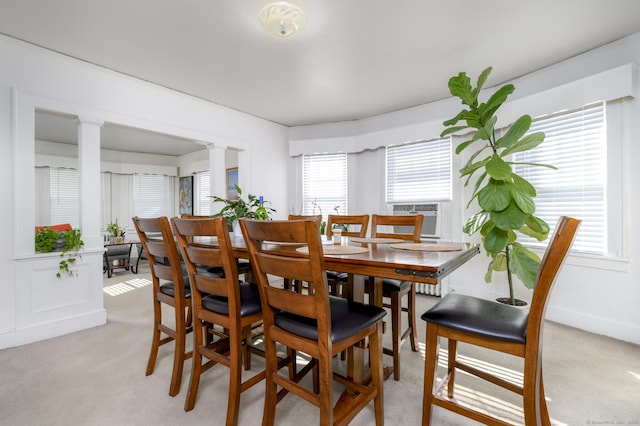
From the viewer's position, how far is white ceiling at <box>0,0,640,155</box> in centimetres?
210

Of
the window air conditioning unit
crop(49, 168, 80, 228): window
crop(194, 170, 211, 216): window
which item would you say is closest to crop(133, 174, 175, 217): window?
crop(194, 170, 211, 216): window

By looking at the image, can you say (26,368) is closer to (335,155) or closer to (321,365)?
(321,365)

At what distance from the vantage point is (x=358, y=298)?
1736 mm

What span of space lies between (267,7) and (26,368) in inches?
117

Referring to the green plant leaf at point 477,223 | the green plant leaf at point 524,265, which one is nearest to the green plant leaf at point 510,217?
the green plant leaf at point 477,223

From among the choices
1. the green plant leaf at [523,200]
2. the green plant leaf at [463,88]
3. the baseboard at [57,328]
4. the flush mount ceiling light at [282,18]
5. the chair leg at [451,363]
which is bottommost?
the baseboard at [57,328]

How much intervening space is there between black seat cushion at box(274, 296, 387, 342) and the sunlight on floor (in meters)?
3.71

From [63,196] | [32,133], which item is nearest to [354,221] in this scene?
[32,133]

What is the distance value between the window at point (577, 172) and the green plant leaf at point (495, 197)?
1.09 m

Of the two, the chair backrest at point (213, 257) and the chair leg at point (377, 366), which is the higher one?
the chair backrest at point (213, 257)

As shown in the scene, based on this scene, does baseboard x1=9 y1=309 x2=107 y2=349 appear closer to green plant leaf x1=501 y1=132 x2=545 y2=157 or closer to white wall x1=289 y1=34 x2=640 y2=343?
white wall x1=289 y1=34 x2=640 y2=343

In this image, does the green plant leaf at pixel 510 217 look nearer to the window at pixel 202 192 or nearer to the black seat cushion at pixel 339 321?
the black seat cushion at pixel 339 321

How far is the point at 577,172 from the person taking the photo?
2764 millimetres

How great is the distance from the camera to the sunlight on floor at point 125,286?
13.2 feet
